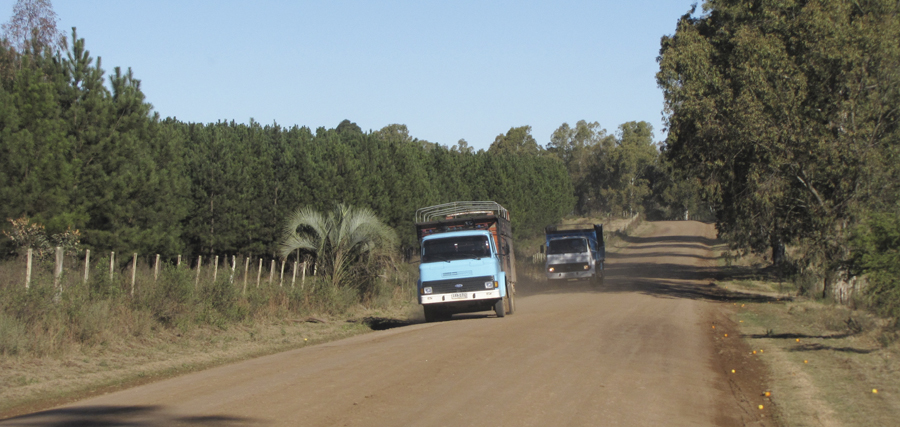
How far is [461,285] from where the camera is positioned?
1822 cm

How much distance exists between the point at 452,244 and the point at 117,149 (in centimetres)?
1089

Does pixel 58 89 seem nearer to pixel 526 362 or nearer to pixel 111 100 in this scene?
pixel 111 100

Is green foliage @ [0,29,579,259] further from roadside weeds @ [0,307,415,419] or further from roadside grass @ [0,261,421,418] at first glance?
roadside weeds @ [0,307,415,419]

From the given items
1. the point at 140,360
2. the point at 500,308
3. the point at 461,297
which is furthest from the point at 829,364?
the point at 140,360

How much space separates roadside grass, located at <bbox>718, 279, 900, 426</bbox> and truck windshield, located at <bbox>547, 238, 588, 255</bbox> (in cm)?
1273

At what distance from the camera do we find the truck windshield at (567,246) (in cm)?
3250

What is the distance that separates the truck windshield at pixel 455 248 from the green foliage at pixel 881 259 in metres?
8.43

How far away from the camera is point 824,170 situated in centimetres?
2197

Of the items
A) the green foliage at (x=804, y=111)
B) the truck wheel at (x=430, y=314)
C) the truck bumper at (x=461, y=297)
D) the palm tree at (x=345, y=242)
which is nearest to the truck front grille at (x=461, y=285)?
the truck bumper at (x=461, y=297)

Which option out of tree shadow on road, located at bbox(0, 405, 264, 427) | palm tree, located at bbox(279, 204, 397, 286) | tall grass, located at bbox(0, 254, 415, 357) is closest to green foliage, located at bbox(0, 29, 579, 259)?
tall grass, located at bbox(0, 254, 415, 357)

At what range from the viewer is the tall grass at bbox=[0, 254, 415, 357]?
40.6 ft

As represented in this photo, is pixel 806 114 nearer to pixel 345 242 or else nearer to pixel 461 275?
pixel 461 275

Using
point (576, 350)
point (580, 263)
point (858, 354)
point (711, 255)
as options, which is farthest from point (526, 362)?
point (711, 255)

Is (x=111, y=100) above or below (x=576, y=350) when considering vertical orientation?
above
